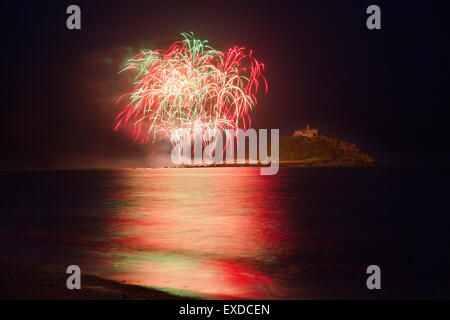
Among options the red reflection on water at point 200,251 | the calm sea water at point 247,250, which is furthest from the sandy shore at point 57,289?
the red reflection on water at point 200,251

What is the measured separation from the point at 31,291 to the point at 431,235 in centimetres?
2108

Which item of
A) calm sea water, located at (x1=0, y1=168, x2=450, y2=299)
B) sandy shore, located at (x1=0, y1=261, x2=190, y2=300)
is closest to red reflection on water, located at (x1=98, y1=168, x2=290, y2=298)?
calm sea water, located at (x1=0, y1=168, x2=450, y2=299)

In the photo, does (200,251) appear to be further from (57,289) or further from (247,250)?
(57,289)

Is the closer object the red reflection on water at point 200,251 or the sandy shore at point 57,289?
the sandy shore at point 57,289

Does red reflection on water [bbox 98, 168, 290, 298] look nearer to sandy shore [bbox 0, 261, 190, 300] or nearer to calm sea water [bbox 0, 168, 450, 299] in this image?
calm sea water [bbox 0, 168, 450, 299]

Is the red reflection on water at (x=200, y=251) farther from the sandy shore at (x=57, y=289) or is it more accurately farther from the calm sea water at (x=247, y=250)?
the sandy shore at (x=57, y=289)

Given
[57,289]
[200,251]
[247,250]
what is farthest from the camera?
[247,250]

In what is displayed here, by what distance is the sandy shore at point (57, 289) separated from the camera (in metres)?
8.90

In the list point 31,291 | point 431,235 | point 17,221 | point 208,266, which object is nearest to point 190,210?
point 17,221

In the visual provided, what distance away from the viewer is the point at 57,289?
937 cm

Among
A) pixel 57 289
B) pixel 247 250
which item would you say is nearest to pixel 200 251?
pixel 247 250

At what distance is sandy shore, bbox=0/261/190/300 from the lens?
890cm

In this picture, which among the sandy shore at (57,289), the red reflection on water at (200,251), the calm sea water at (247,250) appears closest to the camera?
the sandy shore at (57,289)
